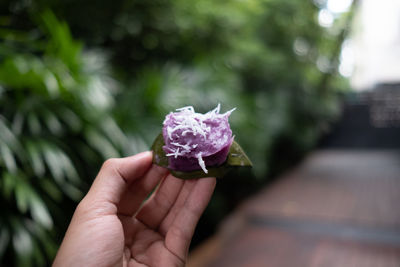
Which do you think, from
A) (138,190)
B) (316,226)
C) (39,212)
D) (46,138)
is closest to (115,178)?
(138,190)

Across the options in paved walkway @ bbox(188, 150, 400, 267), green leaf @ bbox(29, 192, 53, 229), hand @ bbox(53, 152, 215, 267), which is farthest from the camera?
paved walkway @ bbox(188, 150, 400, 267)

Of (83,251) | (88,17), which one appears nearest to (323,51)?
(88,17)

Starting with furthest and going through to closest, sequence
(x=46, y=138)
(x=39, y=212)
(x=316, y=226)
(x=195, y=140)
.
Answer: (x=316, y=226), (x=46, y=138), (x=39, y=212), (x=195, y=140)

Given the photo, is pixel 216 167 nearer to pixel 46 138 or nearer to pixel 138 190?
pixel 138 190

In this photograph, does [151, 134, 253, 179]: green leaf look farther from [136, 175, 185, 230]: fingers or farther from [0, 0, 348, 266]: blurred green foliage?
[0, 0, 348, 266]: blurred green foliage

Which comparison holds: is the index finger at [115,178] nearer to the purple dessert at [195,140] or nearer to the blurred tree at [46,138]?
the purple dessert at [195,140]

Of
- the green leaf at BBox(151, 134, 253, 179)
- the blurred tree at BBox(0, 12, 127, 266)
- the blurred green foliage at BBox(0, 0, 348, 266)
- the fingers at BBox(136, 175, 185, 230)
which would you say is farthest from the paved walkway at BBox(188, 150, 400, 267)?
the green leaf at BBox(151, 134, 253, 179)

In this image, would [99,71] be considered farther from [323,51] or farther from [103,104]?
[323,51]
